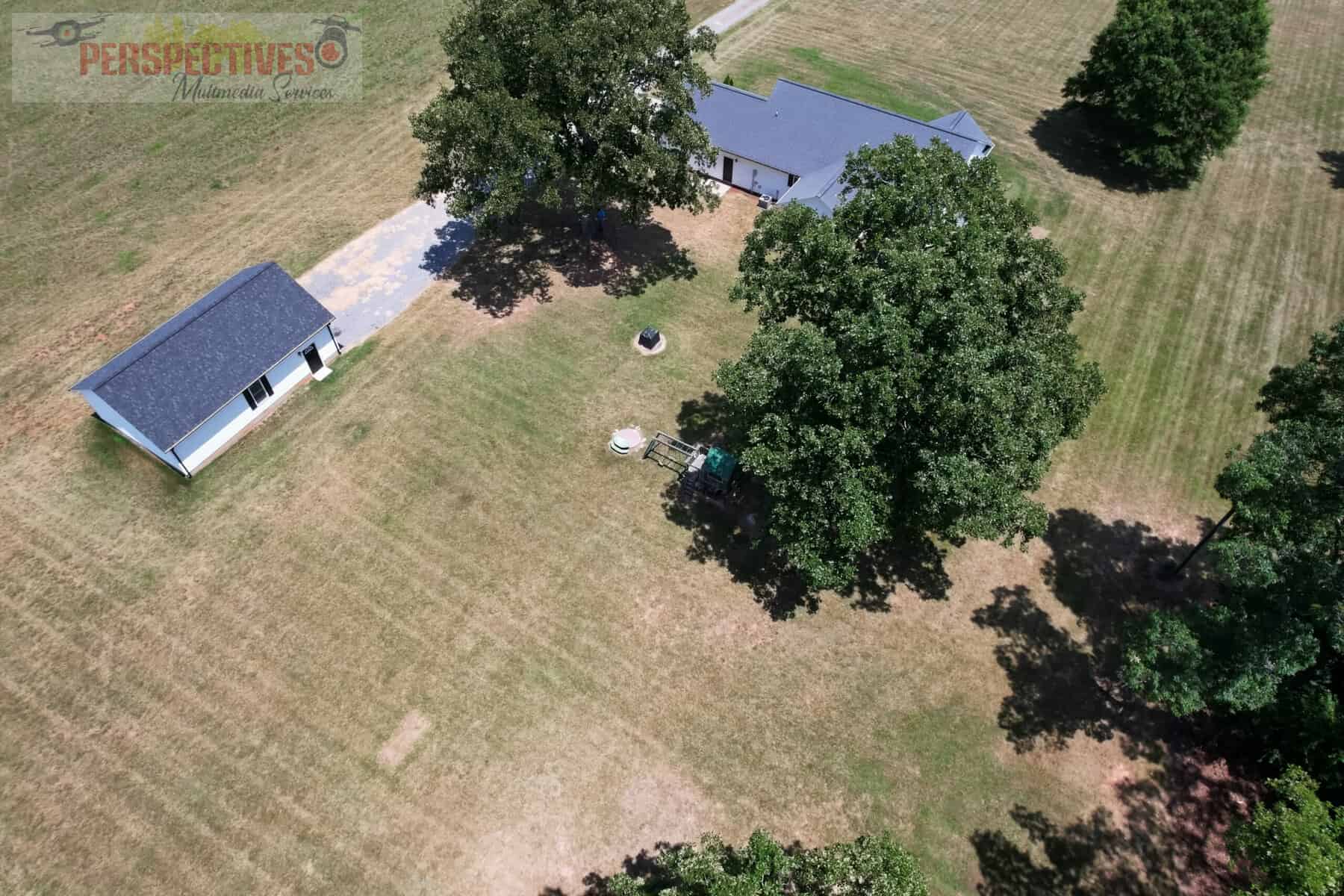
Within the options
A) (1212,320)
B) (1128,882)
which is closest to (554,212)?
(1212,320)

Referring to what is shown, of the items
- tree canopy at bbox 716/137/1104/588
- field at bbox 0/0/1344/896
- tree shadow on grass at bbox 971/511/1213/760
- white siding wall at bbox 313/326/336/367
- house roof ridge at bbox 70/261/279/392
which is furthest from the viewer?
white siding wall at bbox 313/326/336/367

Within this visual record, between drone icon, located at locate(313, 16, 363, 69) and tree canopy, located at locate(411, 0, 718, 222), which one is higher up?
tree canopy, located at locate(411, 0, 718, 222)

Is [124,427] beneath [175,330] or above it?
beneath

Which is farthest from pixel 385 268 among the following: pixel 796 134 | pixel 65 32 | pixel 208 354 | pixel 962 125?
pixel 65 32

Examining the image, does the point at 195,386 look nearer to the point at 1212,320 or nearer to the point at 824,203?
the point at 824,203

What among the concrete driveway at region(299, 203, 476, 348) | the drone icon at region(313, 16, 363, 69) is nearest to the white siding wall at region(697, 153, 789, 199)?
the concrete driveway at region(299, 203, 476, 348)

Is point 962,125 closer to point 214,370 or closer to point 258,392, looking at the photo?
point 258,392

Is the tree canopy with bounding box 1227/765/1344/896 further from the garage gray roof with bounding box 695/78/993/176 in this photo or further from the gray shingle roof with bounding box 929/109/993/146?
the gray shingle roof with bounding box 929/109/993/146
